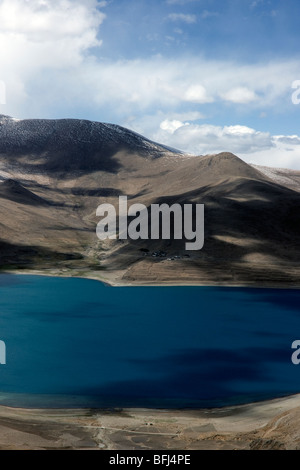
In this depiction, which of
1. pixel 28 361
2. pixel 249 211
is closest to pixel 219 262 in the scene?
pixel 249 211

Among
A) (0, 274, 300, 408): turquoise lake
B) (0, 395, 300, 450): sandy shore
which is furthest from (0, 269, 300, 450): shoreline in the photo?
(0, 274, 300, 408): turquoise lake

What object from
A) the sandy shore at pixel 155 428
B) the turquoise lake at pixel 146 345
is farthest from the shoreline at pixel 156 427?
the turquoise lake at pixel 146 345

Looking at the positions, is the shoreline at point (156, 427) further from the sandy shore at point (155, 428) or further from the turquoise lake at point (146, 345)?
the turquoise lake at point (146, 345)

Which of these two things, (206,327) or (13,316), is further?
(13,316)

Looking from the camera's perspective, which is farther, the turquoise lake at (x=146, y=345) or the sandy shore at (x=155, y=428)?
the turquoise lake at (x=146, y=345)

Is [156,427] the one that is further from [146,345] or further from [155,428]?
[146,345]

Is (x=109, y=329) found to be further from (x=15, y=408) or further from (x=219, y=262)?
(x=219, y=262)

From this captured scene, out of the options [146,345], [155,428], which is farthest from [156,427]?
[146,345]
